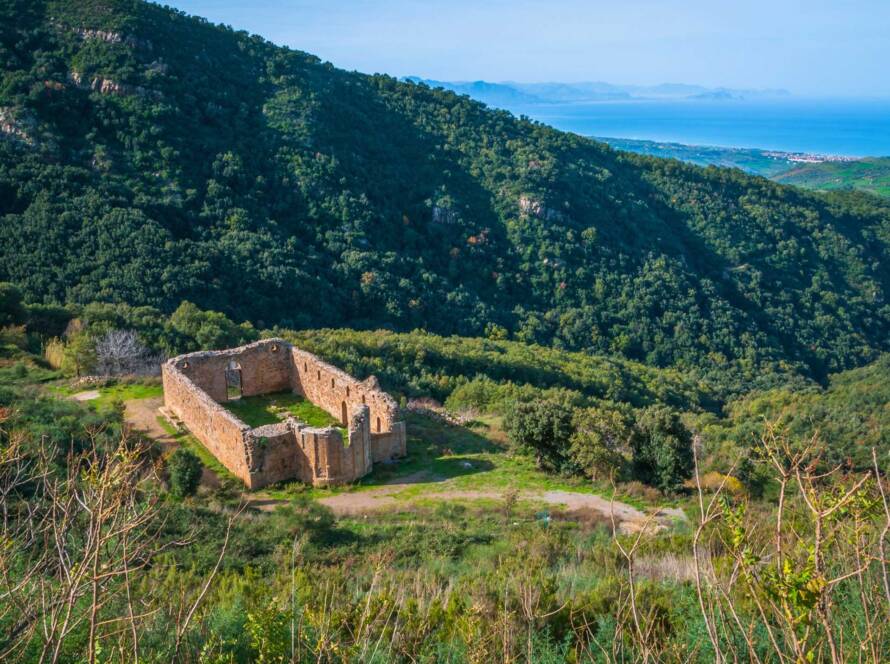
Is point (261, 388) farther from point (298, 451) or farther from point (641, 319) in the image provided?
point (641, 319)

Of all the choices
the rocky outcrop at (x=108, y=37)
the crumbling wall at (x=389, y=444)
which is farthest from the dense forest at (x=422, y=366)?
the crumbling wall at (x=389, y=444)

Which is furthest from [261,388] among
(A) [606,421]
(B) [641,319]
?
(B) [641,319]

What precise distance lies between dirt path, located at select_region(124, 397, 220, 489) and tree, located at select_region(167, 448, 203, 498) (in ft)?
2.75

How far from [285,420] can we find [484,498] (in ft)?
19.9

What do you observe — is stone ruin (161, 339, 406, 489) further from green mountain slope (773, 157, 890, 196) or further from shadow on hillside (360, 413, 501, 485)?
green mountain slope (773, 157, 890, 196)

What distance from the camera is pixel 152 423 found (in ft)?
58.6

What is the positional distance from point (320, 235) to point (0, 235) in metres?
19.2

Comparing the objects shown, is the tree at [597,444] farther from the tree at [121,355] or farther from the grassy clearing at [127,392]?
the tree at [121,355]

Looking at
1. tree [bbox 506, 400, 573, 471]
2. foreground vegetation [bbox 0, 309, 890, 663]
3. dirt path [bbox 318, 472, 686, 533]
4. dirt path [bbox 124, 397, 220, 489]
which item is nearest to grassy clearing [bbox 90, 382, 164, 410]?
foreground vegetation [bbox 0, 309, 890, 663]

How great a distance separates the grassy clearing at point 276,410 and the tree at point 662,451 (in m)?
8.13

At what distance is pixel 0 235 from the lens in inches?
1240

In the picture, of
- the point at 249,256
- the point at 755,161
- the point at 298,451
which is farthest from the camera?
the point at 755,161

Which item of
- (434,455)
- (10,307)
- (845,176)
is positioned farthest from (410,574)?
(845,176)

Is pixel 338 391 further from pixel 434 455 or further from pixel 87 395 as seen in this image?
pixel 87 395
